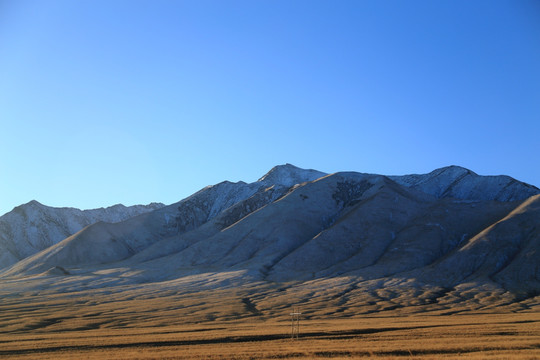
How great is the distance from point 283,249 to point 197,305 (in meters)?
70.0

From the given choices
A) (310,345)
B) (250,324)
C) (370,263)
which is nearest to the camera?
(310,345)

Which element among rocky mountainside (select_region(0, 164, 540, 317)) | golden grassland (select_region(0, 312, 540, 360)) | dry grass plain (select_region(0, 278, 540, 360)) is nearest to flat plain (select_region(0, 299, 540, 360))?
golden grassland (select_region(0, 312, 540, 360))

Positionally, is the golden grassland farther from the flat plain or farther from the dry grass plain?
the dry grass plain

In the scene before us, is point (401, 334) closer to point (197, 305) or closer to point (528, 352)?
point (528, 352)

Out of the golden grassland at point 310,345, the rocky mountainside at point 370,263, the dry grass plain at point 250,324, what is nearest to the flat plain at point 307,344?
the golden grassland at point 310,345

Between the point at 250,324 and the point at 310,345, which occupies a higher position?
the point at 310,345

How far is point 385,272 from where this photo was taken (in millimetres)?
145500

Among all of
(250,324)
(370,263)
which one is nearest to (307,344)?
(250,324)

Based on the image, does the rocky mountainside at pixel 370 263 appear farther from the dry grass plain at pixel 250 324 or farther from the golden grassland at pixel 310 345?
the golden grassland at pixel 310 345

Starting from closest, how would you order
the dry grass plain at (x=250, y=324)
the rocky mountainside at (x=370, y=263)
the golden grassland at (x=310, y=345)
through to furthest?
the golden grassland at (x=310, y=345) < the dry grass plain at (x=250, y=324) < the rocky mountainside at (x=370, y=263)

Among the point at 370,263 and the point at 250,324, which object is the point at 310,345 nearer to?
the point at 250,324

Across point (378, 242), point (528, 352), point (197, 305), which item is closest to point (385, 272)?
point (378, 242)

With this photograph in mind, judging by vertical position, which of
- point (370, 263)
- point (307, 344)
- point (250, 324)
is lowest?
point (250, 324)

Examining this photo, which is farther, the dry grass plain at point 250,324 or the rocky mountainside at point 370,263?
the rocky mountainside at point 370,263
